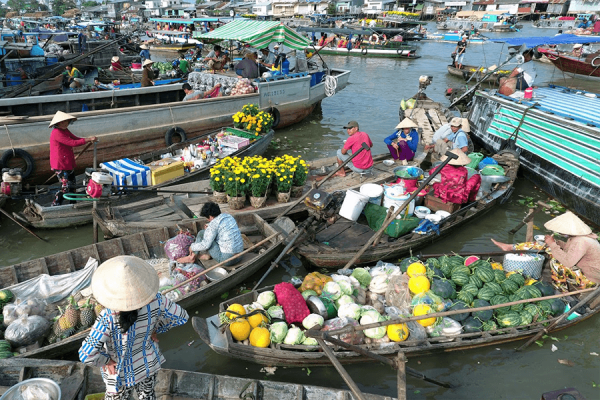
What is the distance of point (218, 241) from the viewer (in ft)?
21.3

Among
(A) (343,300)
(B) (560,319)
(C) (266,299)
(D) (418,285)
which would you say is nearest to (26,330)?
(C) (266,299)

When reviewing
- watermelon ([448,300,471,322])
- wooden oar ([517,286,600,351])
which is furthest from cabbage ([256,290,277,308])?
wooden oar ([517,286,600,351])

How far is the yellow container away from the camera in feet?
29.7

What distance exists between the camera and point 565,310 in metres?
5.95

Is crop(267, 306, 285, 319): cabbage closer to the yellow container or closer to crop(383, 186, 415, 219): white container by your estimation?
crop(383, 186, 415, 219): white container

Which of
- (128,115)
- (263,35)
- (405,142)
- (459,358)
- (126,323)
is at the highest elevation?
(263,35)

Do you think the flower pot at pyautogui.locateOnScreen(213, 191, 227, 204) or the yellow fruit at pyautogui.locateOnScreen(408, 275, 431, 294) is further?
the flower pot at pyautogui.locateOnScreen(213, 191, 227, 204)

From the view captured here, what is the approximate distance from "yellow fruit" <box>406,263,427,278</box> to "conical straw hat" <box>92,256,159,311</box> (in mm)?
4217

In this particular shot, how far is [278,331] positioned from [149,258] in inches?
122

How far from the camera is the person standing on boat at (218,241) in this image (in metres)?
6.33

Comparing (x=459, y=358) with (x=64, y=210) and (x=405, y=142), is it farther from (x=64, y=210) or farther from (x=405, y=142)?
(x=64, y=210)

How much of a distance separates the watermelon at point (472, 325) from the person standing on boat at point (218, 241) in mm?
3617

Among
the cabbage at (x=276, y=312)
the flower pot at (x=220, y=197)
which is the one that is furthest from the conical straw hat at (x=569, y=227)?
the flower pot at (x=220, y=197)

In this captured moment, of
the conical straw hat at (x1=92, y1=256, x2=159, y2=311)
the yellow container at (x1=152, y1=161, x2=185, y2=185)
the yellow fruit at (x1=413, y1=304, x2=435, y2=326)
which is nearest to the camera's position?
the conical straw hat at (x1=92, y1=256, x2=159, y2=311)
